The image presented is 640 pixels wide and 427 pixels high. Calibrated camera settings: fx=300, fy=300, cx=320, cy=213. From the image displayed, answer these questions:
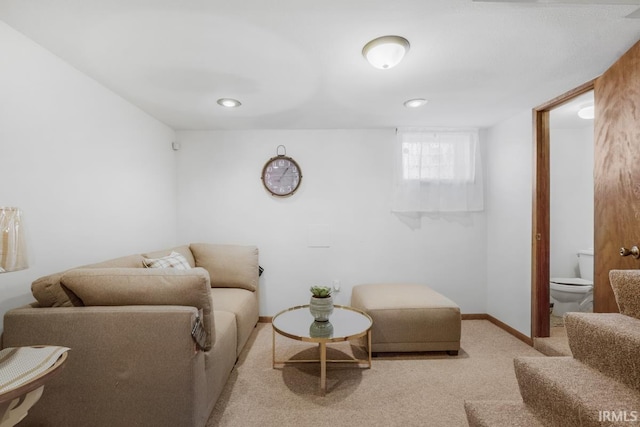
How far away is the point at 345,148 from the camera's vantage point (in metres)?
3.56

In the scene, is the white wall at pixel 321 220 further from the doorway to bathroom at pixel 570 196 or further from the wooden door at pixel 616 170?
the wooden door at pixel 616 170

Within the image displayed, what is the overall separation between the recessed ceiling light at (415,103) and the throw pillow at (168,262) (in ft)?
7.69

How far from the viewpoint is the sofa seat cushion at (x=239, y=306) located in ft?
7.88

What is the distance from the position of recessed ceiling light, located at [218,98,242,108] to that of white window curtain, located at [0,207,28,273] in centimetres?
173

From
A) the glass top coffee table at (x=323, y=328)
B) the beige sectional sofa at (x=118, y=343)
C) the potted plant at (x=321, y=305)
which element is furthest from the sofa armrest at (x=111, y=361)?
the potted plant at (x=321, y=305)

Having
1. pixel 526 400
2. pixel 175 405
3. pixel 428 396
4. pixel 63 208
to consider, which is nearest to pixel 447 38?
pixel 526 400

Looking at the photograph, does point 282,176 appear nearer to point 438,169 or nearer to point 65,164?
point 438,169

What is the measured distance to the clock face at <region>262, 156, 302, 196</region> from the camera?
3.52 m

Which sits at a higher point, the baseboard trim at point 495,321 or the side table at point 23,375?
the side table at point 23,375

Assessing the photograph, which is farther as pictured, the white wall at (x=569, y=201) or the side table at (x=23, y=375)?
the white wall at (x=569, y=201)

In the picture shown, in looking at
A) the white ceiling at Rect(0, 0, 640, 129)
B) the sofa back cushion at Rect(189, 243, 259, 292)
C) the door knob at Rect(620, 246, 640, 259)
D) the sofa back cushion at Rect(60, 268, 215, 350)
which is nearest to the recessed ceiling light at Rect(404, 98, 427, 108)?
the white ceiling at Rect(0, 0, 640, 129)

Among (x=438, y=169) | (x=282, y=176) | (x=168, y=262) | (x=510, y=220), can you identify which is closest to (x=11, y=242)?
(x=168, y=262)

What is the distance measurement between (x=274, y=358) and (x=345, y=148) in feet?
7.71

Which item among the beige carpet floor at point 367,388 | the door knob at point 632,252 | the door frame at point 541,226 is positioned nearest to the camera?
the door knob at point 632,252
